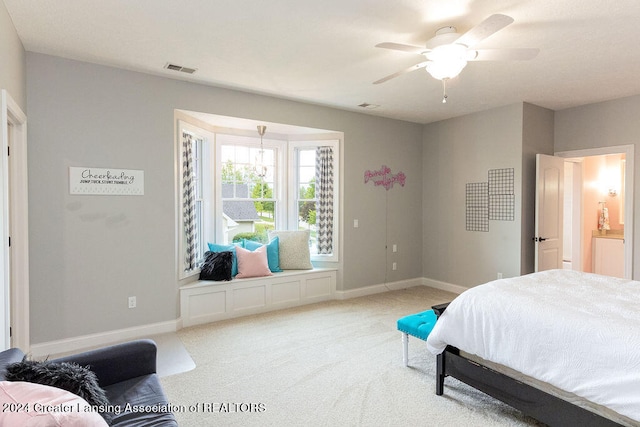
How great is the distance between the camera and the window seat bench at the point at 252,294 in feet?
13.0

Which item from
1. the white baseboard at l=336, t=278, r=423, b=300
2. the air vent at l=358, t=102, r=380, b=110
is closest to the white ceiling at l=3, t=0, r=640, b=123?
the air vent at l=358, t=102, r=380, b=110

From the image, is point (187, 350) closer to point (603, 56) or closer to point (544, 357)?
point (544, 357)

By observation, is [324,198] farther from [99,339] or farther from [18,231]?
[18,231]

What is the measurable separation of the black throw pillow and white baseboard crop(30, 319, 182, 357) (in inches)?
23.1

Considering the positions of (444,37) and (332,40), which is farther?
(332,40)

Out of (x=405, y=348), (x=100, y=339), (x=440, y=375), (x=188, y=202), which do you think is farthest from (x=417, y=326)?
(x=100, y=339)

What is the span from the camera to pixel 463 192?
17.4 feet

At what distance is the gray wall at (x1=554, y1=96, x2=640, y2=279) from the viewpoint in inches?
168

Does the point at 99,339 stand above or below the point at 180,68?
below

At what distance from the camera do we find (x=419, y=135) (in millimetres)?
5828

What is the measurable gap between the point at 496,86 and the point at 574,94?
1.08m

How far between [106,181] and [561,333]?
3.76 meters

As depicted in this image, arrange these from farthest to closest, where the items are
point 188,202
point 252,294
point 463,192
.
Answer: point 463,192, point 252,294, point 188,202

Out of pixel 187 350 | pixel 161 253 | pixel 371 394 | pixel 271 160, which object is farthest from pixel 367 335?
pixel 271 160
